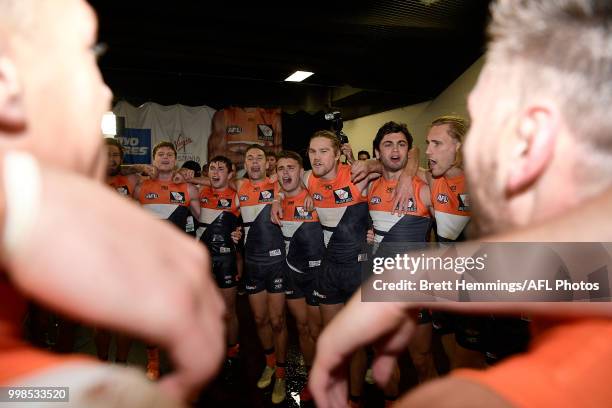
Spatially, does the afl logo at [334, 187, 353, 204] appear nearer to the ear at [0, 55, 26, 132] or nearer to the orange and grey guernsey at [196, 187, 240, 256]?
the orange and grey guernsey at [196, 187, 240, 256]

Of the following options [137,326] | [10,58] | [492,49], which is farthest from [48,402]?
[492,49]

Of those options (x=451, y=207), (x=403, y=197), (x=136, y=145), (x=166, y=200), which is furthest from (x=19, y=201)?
(x=136, y=145)

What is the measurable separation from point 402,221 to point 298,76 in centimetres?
552

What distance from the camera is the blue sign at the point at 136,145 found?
8172 millimetres

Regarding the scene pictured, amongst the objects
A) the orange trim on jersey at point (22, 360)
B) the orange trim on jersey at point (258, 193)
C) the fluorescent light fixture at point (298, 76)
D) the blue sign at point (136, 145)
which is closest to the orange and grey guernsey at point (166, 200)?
the orange trim on jersey at point (258, 193)

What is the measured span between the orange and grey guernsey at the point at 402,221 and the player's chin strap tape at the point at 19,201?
3643 mm

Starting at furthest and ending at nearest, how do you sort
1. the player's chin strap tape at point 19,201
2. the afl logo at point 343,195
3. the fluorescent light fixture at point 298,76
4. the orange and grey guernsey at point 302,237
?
1. the fluorescent light fixture at point 298,76
2. the orange and grey guernsey at point 302,237
3. the afl logo at point 343,195
4. the player's chin strap tape at point 19,201

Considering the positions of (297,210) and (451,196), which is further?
(297,210)

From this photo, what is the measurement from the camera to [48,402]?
13.8 inches

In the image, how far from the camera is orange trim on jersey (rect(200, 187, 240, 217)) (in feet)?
16.7

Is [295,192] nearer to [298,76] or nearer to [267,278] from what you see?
[267,278]

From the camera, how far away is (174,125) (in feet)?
28.1

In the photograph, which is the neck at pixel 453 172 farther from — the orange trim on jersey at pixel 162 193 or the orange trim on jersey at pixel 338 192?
the orange trim on jersey at pixel 162 193

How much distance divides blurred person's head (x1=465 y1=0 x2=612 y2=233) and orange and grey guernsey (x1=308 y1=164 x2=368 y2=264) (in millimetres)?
3506
